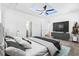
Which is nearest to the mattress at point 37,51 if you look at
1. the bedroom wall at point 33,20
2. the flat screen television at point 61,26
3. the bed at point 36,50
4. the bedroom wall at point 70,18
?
the bed at point 36,50

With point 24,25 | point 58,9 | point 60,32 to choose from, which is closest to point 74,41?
point 60,32

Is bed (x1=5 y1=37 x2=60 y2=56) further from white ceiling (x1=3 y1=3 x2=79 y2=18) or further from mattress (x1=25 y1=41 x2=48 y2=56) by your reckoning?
white ceiling (x1=3 y1=3 x2=79 y2=18)

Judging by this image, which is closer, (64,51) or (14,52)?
(14,52)

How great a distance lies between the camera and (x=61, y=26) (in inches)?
54.7

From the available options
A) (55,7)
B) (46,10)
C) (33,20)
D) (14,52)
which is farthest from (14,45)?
(55,7)

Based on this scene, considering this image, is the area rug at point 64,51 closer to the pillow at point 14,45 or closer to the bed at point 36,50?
the bed at point 36,50

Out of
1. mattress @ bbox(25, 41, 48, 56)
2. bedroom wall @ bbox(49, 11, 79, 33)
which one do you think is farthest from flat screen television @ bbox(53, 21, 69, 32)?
mattress @ bbox(25, 41, 48, 56)

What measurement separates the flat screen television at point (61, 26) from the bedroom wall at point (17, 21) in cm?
27

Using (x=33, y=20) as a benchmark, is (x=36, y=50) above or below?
below

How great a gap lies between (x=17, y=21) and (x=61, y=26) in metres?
0.73

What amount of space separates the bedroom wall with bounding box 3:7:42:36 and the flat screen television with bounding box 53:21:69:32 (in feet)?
0.90

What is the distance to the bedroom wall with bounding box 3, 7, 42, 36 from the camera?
1310mm

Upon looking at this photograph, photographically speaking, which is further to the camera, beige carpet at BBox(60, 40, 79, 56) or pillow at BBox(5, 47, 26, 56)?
beige carpet at BBox(60, 40, 79, 56)

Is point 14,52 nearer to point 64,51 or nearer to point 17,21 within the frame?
point 17,21
